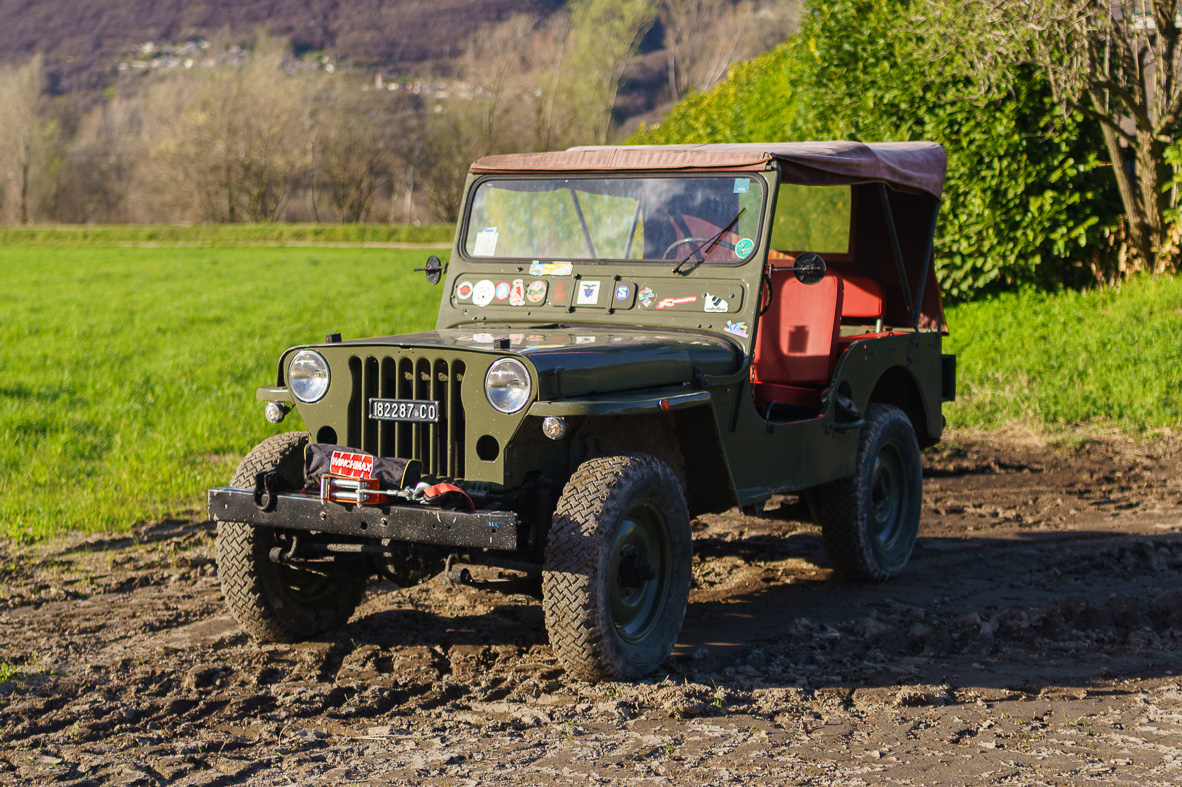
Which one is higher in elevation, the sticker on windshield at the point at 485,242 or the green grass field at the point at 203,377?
the sticker on windshield at the point at 485,242

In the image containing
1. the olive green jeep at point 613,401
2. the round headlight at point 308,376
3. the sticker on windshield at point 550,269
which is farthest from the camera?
the sticker on windshield at point 550,269

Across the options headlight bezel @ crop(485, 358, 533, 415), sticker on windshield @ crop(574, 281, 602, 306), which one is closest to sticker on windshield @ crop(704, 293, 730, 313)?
sticker on windshield @ crop(574, 281, 602, 306)

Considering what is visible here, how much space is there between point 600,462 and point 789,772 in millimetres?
1371

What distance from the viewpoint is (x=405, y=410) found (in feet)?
15.1

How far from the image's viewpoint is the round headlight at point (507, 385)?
4395 millimetres

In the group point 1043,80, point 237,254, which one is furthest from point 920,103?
point 237,254

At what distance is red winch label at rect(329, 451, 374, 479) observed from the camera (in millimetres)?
4391

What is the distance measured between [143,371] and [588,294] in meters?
8.88

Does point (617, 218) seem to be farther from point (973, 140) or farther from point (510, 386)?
point (973, 140)

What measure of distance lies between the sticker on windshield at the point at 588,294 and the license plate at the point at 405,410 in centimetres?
137

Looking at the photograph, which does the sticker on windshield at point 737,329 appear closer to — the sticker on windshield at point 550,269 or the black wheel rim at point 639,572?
the sticker on windshield at point 550,269

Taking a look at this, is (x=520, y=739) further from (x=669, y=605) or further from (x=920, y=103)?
(x=920, y=103)

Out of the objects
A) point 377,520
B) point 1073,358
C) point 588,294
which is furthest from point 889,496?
point 1073,358

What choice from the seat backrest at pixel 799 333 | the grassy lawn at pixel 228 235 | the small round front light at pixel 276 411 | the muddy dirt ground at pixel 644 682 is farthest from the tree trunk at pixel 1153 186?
the grassy lawn at pixel 228 235
